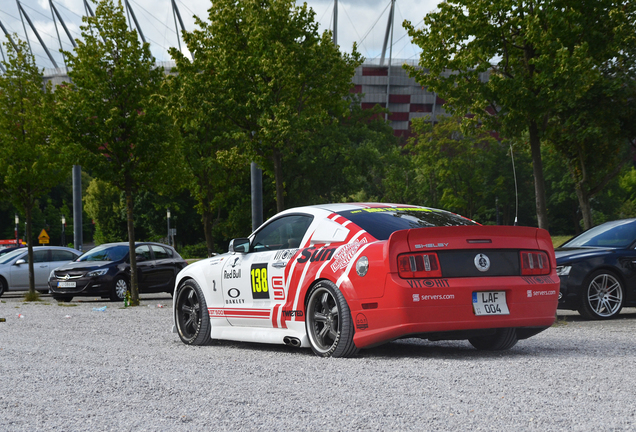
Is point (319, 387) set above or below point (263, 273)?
below

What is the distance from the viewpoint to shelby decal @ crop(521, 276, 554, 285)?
6713mm

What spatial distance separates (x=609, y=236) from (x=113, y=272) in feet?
39.7

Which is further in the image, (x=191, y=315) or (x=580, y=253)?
(x=580, y=253)

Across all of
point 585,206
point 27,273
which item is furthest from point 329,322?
point 27,273

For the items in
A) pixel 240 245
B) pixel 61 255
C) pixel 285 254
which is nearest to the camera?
pixel 285 254

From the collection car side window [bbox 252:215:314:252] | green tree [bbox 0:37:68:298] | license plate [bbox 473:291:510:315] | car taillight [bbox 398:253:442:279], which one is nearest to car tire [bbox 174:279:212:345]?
car side window [bbox 252:215:314:252]

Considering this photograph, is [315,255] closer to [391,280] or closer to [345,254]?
[345,254]

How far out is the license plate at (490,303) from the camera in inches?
253

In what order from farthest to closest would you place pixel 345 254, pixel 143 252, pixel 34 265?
pixel 34 265 < pixel 143 252 < pixel 345 254

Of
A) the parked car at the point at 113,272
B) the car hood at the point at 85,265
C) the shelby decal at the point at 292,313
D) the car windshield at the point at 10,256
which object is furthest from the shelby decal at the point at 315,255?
the car windshield at the point at 10,256

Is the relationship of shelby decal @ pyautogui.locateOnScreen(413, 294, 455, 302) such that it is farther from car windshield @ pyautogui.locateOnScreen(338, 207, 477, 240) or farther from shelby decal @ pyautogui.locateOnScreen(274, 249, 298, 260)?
shelby decal @ pyautogui.locateOnScreen(274, 249, 298, 260)

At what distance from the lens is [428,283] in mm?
6273

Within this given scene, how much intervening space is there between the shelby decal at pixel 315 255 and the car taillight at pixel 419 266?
0.78 metres

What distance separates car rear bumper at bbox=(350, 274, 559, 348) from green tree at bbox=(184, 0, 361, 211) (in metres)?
11.4
